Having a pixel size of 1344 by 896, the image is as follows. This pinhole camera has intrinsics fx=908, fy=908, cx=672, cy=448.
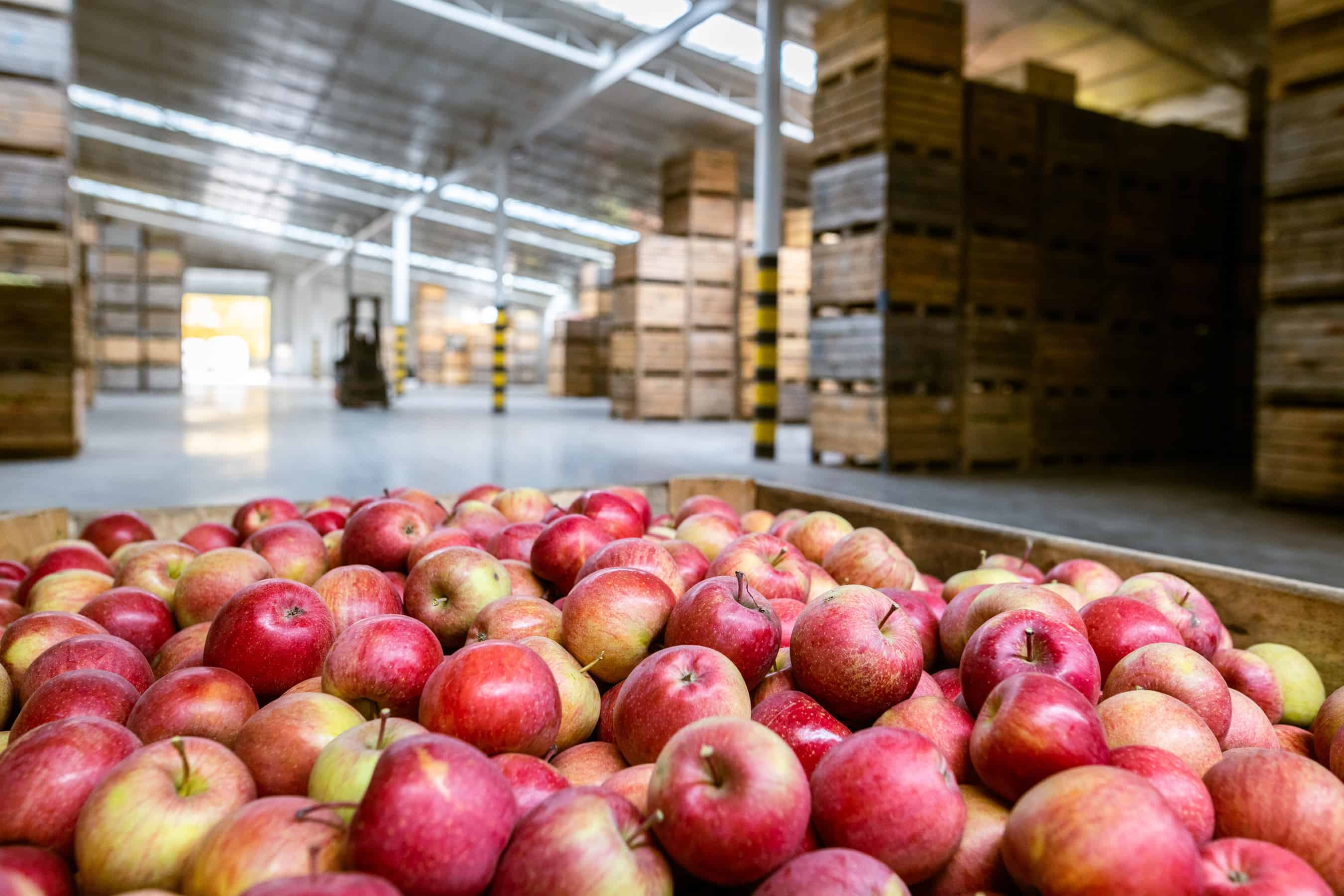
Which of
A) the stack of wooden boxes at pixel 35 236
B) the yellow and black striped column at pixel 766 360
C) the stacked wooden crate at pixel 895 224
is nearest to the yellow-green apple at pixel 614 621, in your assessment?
the stacked wooden crate at pixel 895 224

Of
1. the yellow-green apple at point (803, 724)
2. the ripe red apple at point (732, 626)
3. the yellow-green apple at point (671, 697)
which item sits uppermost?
the ripe red apple at point (732, 626)

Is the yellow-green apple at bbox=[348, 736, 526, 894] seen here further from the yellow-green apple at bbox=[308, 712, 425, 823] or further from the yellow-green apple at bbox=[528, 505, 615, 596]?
the yellow-green apple at bbox=[528, 505, 615, 596]

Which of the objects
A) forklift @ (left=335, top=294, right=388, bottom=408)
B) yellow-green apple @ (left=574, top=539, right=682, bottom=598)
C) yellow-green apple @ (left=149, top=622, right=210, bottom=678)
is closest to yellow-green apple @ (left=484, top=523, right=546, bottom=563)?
yellow-green apple @ (left=574, top=539, right=682, bottom=598)

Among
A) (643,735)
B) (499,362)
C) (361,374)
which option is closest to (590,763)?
(643,735)

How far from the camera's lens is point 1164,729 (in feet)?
4.13

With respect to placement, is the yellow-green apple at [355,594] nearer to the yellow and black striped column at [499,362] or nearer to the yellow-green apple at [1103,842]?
the yellow-green apple at [1103,842]

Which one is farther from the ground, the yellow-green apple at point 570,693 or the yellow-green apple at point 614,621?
the yellow-green apple at point 614,621

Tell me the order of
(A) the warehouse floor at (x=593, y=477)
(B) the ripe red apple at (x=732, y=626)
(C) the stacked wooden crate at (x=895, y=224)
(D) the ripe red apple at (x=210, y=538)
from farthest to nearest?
(C) the stacked wooden crate at (x=895, y=224) → (A) the warehouse floor at (x=593, y=477) → (D) the ripe red apple at (x=210, y=538) → (B) the ripe red apple at (x=732, y=626)

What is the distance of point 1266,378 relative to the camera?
6172mm

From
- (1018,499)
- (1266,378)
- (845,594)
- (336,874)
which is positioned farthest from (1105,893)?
(1266,378)

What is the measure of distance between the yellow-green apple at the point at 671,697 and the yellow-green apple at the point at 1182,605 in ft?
3.06

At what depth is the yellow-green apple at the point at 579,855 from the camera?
872 mm

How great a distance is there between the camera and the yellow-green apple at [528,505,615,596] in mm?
1896

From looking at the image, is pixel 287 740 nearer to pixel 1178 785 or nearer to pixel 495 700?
pixel 495 700
